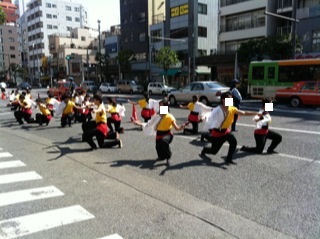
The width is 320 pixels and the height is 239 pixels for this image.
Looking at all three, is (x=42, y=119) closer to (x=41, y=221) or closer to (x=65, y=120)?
(x=65, y=120)

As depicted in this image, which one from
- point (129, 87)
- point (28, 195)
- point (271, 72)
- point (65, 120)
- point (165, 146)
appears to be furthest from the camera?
point (129, 87)

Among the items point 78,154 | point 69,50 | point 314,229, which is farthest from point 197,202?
point 69,50

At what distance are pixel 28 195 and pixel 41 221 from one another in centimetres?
113

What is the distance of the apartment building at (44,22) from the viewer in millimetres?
80188

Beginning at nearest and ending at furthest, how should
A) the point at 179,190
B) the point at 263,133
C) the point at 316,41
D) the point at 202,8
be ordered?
1. the point at 179,190
2. the point at 263,133
3. the point at 316,41
4. the point at 202,8

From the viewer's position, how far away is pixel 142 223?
3943 millimetres

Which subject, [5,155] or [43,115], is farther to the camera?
[43,115]

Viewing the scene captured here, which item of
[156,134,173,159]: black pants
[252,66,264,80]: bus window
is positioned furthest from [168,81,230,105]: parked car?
[156,134,173,159]: black pants

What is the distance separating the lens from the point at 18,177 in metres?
5.93

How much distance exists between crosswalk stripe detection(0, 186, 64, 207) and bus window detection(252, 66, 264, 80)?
17843mm

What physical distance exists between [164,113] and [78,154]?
A: 9.01 feet

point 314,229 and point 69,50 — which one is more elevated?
point 69,50

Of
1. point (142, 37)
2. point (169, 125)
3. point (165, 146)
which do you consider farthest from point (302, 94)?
point (142, 37)

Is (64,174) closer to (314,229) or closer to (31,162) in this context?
(31,162)
